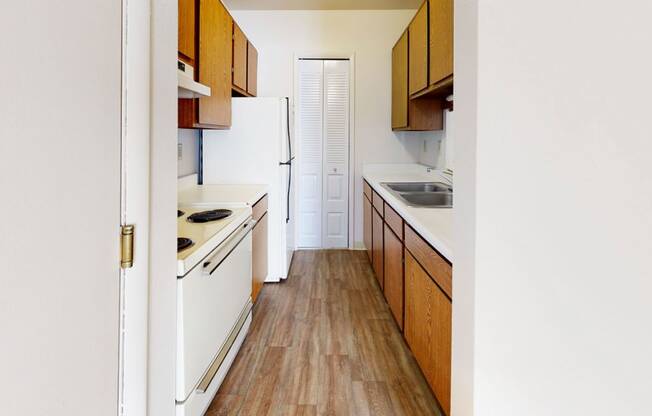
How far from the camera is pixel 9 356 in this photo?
563mm

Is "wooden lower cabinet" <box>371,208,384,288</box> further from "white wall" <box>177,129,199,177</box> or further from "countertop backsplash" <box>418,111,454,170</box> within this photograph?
"white wall" <box>177,129,199,177</box>

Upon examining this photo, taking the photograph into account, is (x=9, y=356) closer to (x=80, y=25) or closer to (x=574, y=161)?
(x=80, y=25)

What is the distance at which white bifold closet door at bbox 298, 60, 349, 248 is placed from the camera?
4.86 meters

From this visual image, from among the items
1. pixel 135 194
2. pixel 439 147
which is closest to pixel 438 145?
pixel 439 147

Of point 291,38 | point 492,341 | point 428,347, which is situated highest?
point 291,38

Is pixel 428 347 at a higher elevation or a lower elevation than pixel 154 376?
lower

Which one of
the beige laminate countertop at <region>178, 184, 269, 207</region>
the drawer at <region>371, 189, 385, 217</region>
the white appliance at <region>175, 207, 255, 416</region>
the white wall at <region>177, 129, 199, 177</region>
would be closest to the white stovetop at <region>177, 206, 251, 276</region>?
the white appliance at <region>175, 207, 255, 416</region>

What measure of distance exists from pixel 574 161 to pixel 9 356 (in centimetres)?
110

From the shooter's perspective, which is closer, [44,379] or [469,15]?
[44,379]

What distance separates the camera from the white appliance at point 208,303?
1549 mm

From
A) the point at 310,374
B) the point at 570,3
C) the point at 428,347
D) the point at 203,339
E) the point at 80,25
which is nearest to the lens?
the point at 80,25

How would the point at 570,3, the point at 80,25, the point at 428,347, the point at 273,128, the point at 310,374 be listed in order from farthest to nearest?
the point at 273,128 < the point at 310,374 < the point at 428,347 < the point at 570,3 < the point at 80,25

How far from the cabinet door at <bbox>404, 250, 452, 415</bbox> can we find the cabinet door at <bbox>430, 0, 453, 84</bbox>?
3.72 feet

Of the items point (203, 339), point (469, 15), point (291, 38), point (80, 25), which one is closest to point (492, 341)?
point (469, 15)
